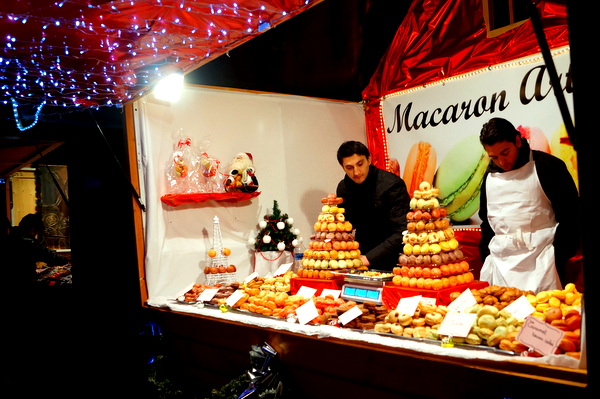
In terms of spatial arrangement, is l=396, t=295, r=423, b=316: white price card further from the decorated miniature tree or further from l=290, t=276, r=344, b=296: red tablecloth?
the decorated miniature tree

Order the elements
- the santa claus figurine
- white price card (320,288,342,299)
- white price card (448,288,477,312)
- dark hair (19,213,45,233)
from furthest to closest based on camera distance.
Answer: dark hair (19,213,45,233) → the santa claus figurine → white price card (320,288,342,299) → white price card (448,288,477,312)

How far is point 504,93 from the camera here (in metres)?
5.00

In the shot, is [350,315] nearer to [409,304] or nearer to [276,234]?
[409,304]

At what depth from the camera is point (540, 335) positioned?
202cm

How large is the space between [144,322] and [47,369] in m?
1.15

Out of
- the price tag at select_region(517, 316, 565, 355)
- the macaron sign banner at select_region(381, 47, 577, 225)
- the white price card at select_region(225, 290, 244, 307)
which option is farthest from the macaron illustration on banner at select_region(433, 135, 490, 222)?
the price tag at select_region(517, 316, 565, 355)

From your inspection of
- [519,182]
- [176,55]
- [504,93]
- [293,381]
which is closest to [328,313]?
[293,381]

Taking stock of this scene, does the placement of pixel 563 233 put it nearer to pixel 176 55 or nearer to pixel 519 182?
pixel 519 182

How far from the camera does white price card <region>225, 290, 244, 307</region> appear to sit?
3.85 metres

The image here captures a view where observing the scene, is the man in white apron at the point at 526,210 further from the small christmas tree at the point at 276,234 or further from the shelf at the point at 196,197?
the shelf at the point at 196,197

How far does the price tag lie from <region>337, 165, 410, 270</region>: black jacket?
2.00 metres

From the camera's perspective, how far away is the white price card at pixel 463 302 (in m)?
2.57

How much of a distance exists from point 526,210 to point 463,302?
4.27 feet

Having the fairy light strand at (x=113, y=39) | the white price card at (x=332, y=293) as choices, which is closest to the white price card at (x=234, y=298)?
the white price card at (x=332, y=293)
